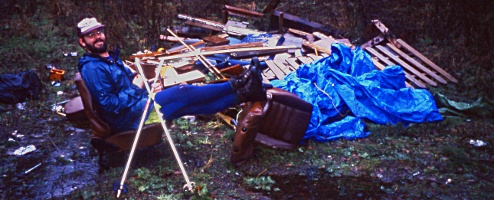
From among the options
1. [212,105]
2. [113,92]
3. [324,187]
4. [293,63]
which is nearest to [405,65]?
[293,63]

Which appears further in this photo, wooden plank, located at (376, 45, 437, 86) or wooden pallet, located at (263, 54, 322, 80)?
wooden plank, located at (376, 45, 437, 86)

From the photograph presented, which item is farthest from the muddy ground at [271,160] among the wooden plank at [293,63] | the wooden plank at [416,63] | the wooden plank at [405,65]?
the wooden plank at [293,63]

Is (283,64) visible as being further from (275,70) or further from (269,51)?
(269,51)

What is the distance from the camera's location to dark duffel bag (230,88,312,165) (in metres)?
4.64

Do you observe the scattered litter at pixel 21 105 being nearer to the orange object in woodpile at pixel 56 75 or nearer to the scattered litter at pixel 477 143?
the orange object in woodpile at pixel 56 75

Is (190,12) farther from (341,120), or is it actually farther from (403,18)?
(341,120)

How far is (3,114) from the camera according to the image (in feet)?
19.7

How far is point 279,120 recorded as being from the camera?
188 inches

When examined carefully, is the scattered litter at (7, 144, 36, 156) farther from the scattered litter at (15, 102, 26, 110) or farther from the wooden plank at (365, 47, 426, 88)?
the wooden plank at (365, 47, 426, 88)

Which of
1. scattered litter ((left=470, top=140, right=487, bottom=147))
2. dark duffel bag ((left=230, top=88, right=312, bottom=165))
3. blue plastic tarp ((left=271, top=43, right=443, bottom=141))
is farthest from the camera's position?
blue plastic tarp ((left=271, top=43, right=443, bottom=141))

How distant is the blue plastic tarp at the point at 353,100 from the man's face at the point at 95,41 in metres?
2.42

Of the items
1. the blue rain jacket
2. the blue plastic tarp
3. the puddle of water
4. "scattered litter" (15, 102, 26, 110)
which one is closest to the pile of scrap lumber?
the blue plastic tarp

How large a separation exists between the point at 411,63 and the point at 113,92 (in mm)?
4994

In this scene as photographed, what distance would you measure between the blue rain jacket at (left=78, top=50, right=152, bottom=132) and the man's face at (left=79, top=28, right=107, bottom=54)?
86 millimetres
